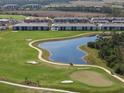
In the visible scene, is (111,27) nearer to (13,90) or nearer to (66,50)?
(66,50)

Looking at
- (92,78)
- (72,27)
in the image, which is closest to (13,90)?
(92,78)

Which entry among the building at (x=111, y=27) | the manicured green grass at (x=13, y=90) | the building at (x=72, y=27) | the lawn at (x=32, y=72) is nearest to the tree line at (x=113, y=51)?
the lawn at (x=32, y=72)

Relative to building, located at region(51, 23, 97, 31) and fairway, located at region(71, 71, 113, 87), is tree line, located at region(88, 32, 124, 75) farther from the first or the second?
building, located at region(51, 23, 97, 31)

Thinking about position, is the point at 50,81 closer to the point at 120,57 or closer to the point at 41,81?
the point at 41,81

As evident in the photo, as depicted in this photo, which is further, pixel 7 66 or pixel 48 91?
pixel 7 66

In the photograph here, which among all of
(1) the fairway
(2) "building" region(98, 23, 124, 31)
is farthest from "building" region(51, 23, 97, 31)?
(1) the fairway

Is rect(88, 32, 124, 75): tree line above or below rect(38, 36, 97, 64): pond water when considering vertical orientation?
above

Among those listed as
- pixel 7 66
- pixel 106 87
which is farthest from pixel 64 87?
pixel 7 66

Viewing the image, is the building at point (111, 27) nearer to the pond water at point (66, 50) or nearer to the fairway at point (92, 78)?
the pond water at point (66, 50)

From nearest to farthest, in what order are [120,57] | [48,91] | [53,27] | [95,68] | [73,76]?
[48,91] → [73,76] → [95,68] → [120,57] → [53,27]
